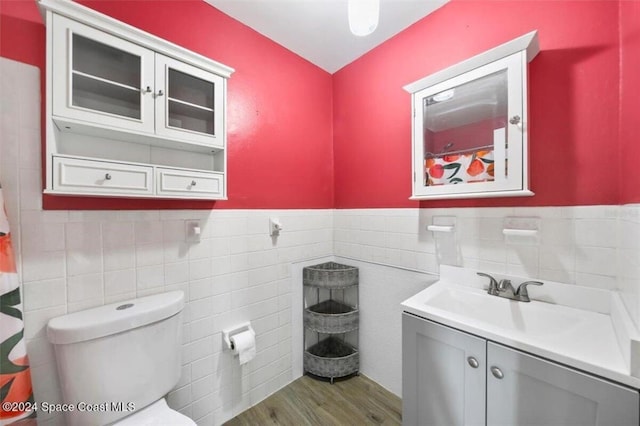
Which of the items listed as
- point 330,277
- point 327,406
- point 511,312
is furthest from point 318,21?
point 327,406

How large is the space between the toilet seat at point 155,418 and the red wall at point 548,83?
1.61 metres

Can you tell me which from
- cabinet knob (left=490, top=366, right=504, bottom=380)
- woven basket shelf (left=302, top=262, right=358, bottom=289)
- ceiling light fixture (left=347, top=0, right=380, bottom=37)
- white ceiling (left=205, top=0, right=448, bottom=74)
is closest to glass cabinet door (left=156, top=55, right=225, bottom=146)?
white ceiling (left=205, top=0, right=448, bottom=74)

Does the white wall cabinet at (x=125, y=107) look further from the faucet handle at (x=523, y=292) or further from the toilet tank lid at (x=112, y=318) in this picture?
the faucet handle at (x=523, y=292)

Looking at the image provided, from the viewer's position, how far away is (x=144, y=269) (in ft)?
4.03

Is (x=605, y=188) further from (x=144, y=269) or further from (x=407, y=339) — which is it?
(x=144, y=269)

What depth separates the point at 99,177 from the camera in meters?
0.99

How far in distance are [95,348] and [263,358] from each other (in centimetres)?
100

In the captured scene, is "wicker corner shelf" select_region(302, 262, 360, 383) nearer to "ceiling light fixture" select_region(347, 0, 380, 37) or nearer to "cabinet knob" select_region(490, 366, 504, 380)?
"cabinet knob" select_region(490, 366, 504, 380)

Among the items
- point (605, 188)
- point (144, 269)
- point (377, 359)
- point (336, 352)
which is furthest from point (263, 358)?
point (605, 188)

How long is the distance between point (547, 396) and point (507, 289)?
49 centimetres

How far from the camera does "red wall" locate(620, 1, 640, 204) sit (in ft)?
2.70

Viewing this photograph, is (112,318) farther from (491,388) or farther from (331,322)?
(491,388)

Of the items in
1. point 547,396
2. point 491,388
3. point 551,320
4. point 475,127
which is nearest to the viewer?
point 547,396

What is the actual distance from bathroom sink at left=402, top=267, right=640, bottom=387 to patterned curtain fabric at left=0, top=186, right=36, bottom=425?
1551 millimetres
